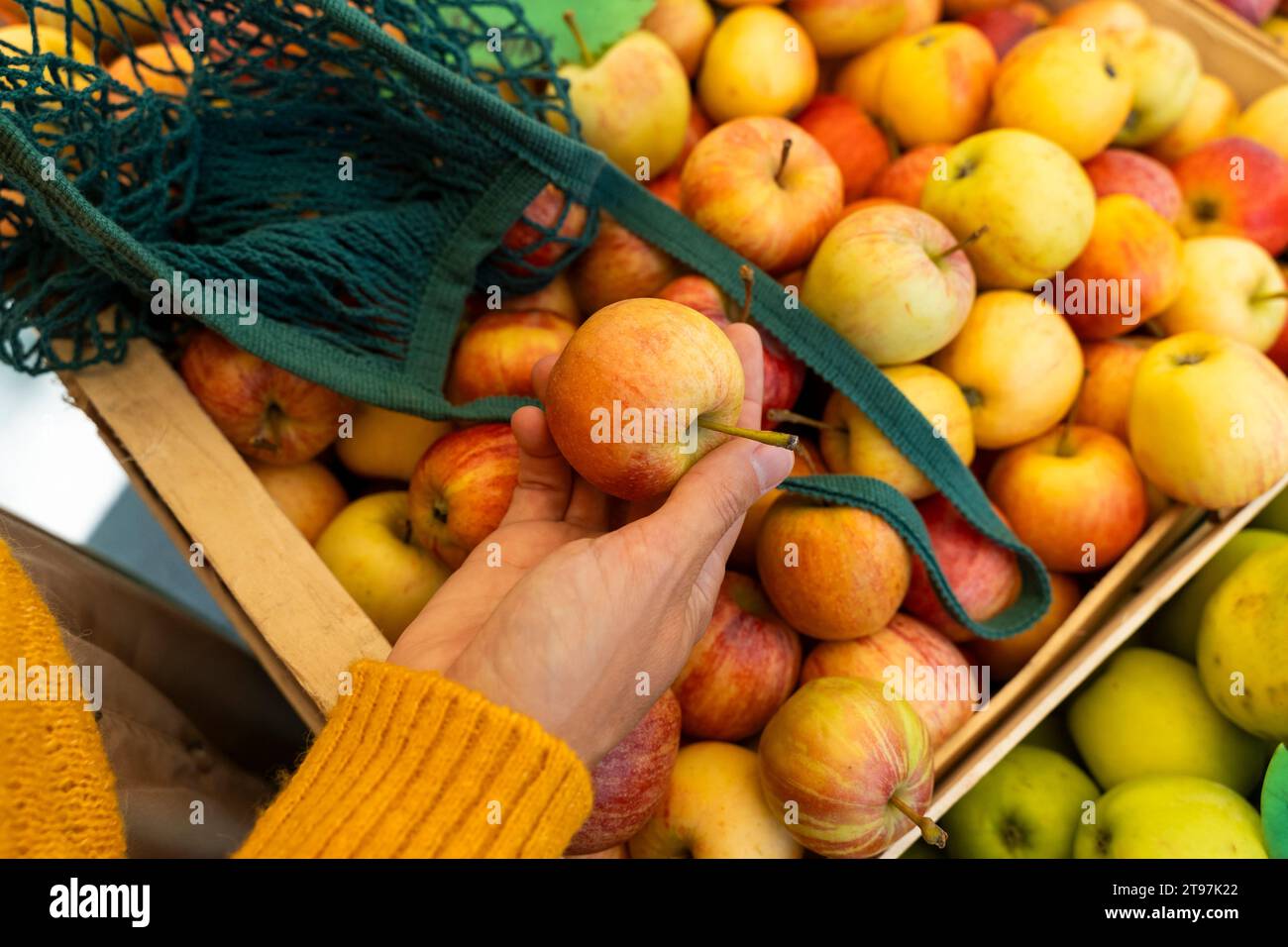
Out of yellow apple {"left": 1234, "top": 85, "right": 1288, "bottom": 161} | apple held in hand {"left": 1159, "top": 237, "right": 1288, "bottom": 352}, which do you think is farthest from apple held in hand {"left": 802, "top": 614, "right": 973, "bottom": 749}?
yellow apple {"left": 1234, "top": 85, "right": 1288, "bottom": 161}

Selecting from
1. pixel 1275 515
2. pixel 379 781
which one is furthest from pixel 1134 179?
pixel 379 781

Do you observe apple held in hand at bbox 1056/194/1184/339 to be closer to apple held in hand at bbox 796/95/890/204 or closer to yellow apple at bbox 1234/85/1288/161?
apple held in hand at bbox 796/95/890/204

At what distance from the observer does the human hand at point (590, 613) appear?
65 centimetres

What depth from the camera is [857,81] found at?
1.48 m

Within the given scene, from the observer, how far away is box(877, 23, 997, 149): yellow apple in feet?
4.30

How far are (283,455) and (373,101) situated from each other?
0.46 metres

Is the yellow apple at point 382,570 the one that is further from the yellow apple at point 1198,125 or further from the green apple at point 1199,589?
the yellow apple at point 1198,125

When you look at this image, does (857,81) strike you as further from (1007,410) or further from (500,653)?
(500,653)

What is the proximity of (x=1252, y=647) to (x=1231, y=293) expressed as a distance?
1.87ft

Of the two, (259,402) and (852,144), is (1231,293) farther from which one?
(259,402)

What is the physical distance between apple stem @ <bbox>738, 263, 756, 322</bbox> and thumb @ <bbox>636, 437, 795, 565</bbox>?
0.25 meters

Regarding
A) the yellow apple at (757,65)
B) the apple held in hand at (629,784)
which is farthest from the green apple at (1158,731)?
the yellow apple at (757,65)

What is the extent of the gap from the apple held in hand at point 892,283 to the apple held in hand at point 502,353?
35cm
